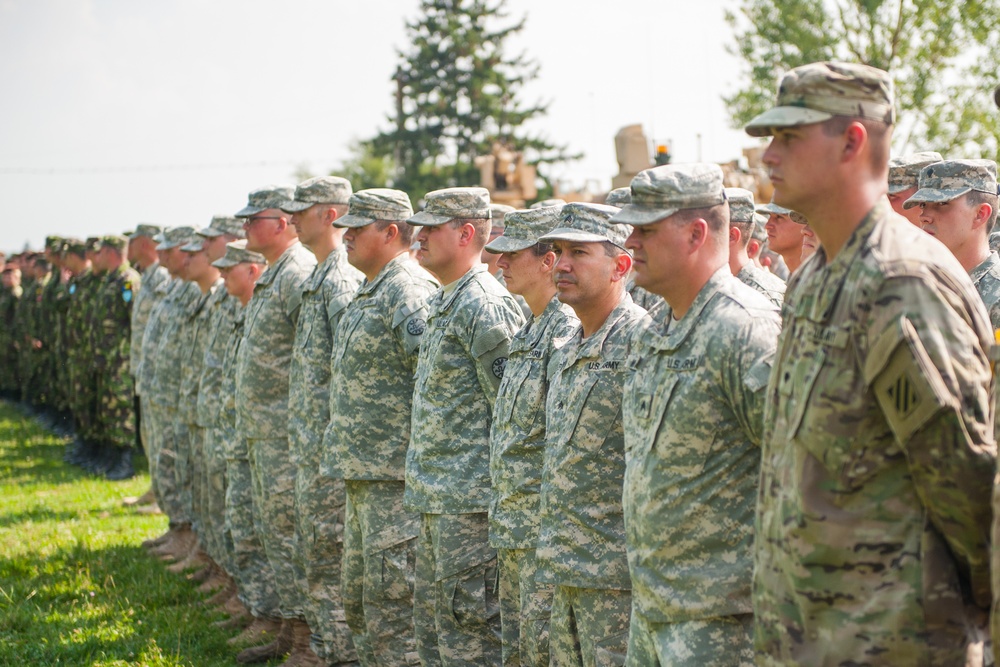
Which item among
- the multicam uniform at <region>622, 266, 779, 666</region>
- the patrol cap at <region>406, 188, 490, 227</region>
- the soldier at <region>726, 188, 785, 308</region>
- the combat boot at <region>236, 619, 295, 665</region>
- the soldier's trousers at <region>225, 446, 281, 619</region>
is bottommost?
the combat boot at <region>236, 619, 295, 665</region>

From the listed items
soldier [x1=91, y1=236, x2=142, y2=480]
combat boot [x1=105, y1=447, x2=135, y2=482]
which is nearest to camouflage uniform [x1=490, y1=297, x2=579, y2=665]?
soldier [x1=91, y1=236, x2=142, y2=480]

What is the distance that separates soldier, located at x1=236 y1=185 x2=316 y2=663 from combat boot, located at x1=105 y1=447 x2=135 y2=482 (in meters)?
7.53

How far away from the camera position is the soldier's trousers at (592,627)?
4012 millimetres

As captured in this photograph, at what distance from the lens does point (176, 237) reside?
36.1 ft

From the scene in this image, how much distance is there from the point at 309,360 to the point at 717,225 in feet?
11.3

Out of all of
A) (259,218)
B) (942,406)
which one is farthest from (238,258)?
(942,406)

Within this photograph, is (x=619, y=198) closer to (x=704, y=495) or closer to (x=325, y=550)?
(x=325, y=550)

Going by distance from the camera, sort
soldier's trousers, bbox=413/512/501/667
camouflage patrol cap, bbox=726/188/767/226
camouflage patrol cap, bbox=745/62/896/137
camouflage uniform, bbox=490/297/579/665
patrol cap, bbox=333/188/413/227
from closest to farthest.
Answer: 1. camouflage patrol cap, bbox=745/62/896/137
2. camouflage uniform, bbox=490/297/579/665
3. soldier's trousers, bbox=413/512/501/667
4. camouflage patrol cap, bbox=726/188/767/226
5. patrol cap, bbox=333/188/413/227

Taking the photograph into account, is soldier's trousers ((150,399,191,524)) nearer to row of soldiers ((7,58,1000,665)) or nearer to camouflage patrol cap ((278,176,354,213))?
row of soldiers ((7,58,1000,665))

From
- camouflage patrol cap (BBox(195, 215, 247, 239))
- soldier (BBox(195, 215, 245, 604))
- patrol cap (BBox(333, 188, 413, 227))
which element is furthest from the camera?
camouflage patrol cap (BBox(195, 215, 247, 239))

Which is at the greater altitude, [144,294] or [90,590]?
[144,294]

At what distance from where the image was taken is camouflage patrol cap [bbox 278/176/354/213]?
6977 mm

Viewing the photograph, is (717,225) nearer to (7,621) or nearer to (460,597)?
(460,597)

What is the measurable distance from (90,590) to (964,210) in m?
6.96
